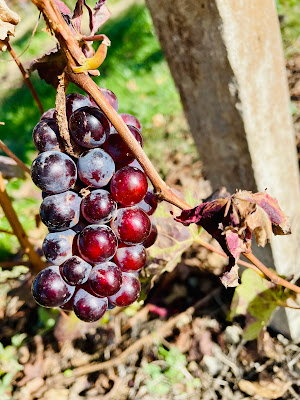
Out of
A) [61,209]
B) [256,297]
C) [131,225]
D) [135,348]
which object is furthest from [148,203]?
[135,348]

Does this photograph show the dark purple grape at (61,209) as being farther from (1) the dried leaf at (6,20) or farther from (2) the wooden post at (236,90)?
(2) the wooden post at (236,90)

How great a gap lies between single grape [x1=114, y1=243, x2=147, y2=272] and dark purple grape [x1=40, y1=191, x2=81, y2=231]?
0.13 m

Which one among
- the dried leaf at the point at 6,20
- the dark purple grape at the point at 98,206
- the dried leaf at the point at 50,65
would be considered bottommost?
the dark purple grape at the point at 98,206

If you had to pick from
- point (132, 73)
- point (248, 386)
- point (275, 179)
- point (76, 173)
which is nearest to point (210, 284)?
point (248, 386)

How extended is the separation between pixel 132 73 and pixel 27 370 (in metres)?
2.41

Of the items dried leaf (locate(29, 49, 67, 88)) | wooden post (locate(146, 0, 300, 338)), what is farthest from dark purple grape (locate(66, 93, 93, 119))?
wooden post (locate(146, 0, 300, 338))

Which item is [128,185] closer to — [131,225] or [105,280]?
[131,225]

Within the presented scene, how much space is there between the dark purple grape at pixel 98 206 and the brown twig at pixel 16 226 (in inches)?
21.4

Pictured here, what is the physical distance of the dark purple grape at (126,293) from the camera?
0.91 m

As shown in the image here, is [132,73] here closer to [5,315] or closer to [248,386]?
[5,315]

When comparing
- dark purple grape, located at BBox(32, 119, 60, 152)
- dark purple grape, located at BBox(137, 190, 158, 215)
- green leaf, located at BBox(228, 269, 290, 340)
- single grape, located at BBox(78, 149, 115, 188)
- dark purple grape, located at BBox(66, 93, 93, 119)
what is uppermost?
dark purple grape, located at BBox(66, 93, 93, 119)

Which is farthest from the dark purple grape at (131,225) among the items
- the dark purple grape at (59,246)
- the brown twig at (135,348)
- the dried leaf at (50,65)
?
the brown twig at (135,348)

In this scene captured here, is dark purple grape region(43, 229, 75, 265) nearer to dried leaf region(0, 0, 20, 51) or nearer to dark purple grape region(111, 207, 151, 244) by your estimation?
dark purple grape region(111, 207, 151, 244)

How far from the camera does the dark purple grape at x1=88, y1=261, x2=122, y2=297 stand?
844 mm
